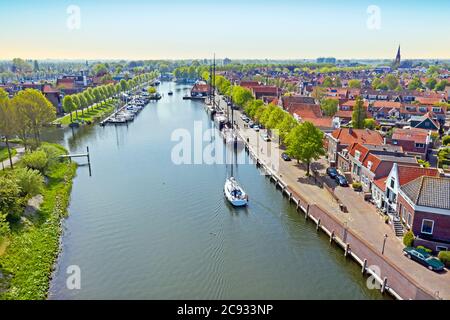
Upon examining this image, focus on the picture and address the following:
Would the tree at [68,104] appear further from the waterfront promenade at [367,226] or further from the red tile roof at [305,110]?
the waterfront promenade at [367,226]

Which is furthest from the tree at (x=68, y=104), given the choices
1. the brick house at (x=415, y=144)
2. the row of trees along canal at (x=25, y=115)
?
the brick house at (x=415, y=144)

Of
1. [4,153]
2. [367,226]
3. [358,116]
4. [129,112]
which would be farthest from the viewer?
[129,112]

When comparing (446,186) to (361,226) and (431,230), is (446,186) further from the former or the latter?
(361,226)

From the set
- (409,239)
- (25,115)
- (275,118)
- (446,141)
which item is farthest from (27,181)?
(446,141)

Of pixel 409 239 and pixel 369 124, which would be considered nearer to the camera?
pixel 409 239

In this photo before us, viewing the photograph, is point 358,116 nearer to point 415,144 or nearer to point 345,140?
point 415,144

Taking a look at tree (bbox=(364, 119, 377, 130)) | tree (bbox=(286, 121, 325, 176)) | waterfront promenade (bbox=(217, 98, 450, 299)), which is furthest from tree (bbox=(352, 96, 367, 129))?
tree (bbox=(286, 121, 325, 176))
